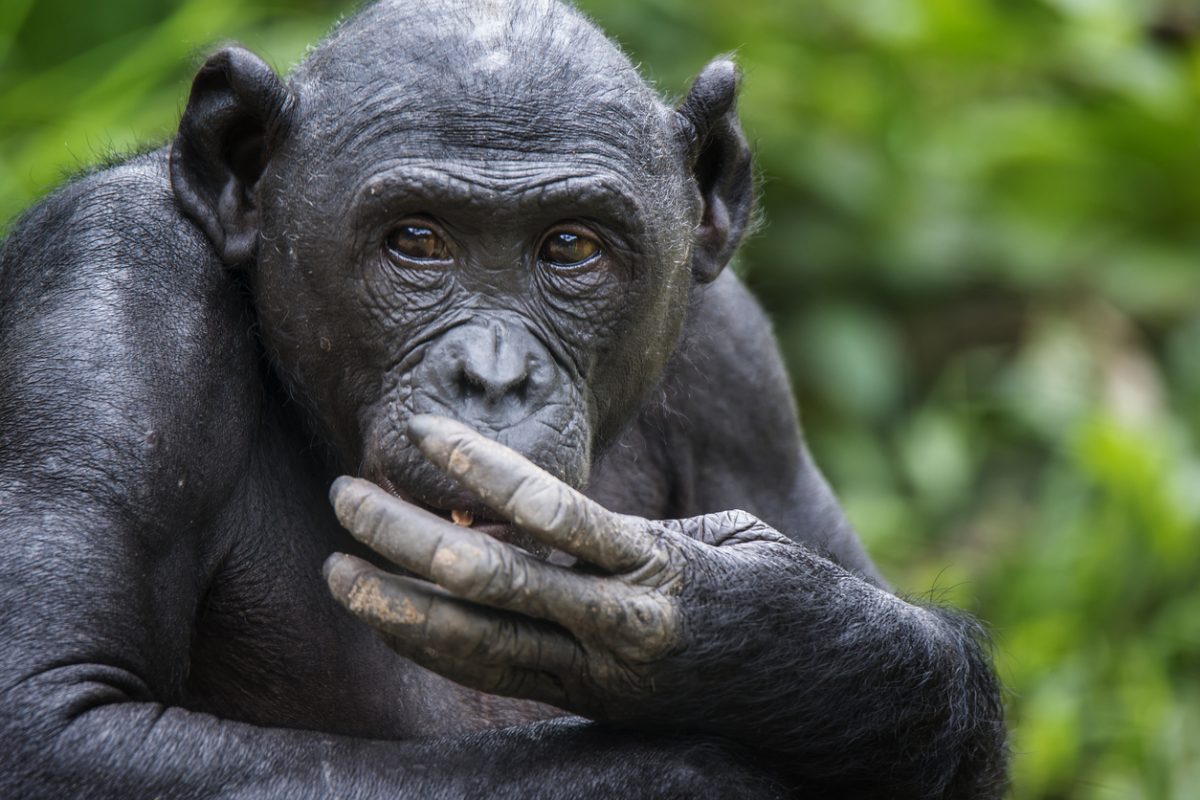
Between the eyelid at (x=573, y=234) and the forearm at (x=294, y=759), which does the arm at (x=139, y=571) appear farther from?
the eyelid at (x=573, y=234)

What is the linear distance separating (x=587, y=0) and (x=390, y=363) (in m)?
5.79

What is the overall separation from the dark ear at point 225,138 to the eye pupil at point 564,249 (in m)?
0.71

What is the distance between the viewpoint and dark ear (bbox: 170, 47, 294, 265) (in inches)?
153

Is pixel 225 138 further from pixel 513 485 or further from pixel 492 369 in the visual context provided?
pixel 513 485

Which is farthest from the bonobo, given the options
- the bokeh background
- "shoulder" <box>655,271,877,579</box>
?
the bokeh background

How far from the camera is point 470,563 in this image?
2.97 metres

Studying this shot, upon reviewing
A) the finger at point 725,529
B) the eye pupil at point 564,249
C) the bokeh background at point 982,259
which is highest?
the eye pupil at point 564,249

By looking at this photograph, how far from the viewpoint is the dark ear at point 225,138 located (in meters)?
3.89

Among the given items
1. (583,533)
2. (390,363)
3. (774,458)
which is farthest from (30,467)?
(774,458)

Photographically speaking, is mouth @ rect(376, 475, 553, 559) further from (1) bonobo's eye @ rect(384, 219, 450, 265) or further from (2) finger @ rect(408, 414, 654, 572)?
(1) bonobo's eye @ rect(384, 219, 450, 265)

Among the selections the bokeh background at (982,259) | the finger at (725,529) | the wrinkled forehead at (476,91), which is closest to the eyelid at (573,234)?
the wrinkled forehead at (476,91)

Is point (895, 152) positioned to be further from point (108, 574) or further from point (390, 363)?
point (108, 574)

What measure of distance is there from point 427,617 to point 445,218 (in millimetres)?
1057

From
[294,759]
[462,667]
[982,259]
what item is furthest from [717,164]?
[982,259]
